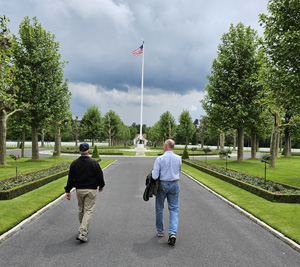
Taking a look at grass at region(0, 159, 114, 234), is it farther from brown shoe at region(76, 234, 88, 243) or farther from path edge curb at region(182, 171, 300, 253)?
path edge curb at region(182, 171, 300, 253)

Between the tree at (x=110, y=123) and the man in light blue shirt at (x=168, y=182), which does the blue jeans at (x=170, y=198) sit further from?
the tree at (x=110, y=123)

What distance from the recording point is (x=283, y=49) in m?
12.0

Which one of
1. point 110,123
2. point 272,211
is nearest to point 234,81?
point 272,211

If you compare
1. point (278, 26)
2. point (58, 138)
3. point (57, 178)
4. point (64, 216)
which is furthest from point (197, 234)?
point (58, 138)

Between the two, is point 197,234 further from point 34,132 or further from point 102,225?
point 34,132

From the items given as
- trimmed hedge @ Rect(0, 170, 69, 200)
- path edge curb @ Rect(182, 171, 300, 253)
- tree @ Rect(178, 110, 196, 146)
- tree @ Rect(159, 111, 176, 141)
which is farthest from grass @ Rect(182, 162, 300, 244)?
tree @ Rect(159, 111, 176, 141)

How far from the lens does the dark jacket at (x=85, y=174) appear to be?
17.3ft

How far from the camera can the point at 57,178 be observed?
13711mm

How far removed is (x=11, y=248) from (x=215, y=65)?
24533 mm

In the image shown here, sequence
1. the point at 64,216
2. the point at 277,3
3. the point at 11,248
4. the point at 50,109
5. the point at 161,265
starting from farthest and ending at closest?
the point at 50,109 < the point at 277,3 < the point at 64,216 < the point at 11,248 < the point at 161,265

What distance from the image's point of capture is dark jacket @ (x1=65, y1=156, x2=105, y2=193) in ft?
17.3

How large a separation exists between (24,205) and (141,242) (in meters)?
4.91

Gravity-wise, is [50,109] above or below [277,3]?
below

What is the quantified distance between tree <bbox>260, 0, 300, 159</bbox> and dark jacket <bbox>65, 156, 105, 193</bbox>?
37.3 ft
